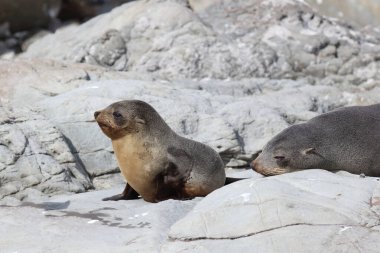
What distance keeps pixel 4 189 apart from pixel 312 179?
9.51ft

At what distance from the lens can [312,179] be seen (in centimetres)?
616

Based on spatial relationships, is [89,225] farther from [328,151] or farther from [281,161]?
[328,151]

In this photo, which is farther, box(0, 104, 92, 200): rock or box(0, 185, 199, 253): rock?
box(0, 104, 92, 200): rock

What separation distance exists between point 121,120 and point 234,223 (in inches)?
84.5

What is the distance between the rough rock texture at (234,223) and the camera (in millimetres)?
5102

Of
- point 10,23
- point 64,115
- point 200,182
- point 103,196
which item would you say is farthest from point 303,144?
point 10,23

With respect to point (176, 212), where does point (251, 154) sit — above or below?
below

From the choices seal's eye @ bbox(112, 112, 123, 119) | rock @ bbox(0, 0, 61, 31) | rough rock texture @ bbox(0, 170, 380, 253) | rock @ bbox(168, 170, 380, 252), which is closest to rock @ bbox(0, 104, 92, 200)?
seal's eye @ bbox(112, 112, 123, 119)

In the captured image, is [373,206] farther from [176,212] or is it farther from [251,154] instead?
[251,154]

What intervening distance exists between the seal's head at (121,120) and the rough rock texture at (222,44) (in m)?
3.77

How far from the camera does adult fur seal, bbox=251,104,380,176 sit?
743cm

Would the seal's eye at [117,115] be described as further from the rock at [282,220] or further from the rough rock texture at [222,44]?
the rough rock texture at [222,44]

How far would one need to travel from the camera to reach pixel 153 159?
7129 millimetres

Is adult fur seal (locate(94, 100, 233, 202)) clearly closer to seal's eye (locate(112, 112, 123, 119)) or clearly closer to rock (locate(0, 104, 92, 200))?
seal's eye (locate(112, 112, 123, 119))
